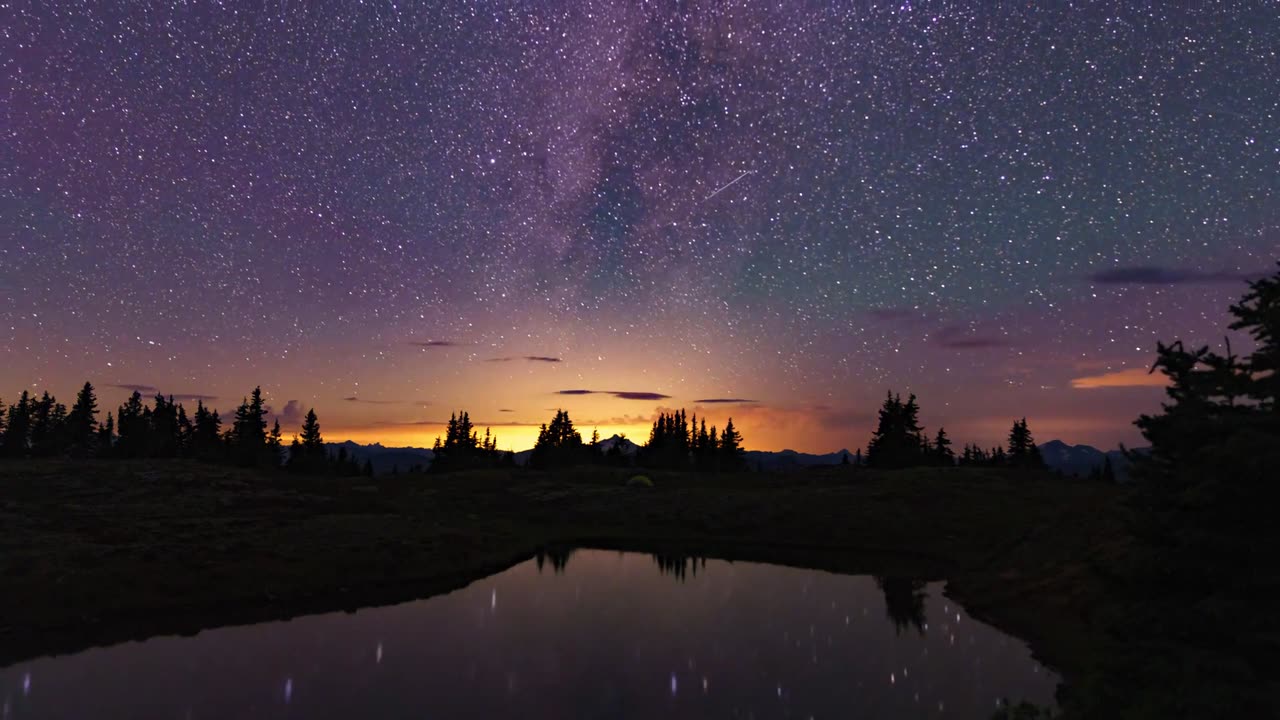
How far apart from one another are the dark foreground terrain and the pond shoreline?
0.23 m

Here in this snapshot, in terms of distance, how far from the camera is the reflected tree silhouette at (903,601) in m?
36.7

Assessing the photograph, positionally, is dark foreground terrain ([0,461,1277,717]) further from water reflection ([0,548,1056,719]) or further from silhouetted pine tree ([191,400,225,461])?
silhouetted pine tree ([191,400,225,461])

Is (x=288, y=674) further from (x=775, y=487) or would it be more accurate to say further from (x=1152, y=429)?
(x=775, y=487)

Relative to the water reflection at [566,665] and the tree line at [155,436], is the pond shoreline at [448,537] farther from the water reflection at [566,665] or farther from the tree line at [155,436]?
the tree line at [155,436]

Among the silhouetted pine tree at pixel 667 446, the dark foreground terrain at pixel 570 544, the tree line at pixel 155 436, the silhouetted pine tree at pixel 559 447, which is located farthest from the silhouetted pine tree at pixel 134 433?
the silhouetted pine tree at pixel 667 446

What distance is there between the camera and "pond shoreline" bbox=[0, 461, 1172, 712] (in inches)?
1324

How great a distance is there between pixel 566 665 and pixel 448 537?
3183cm

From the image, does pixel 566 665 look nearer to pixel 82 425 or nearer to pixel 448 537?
pixel 448 537

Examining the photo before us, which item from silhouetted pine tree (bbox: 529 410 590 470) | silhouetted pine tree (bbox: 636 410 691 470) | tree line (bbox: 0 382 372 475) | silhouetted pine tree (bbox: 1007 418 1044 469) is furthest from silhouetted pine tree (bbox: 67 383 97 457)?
silhouetted pine tree (bbox: 1007 418 1044 469)

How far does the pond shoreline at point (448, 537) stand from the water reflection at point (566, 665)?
3242 mm

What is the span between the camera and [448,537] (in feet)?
187

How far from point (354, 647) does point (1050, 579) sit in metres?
38.9

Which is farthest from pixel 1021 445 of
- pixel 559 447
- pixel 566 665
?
pixel 566 665

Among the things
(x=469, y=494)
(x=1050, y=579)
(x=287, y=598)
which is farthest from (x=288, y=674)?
(x=469, y=494)
